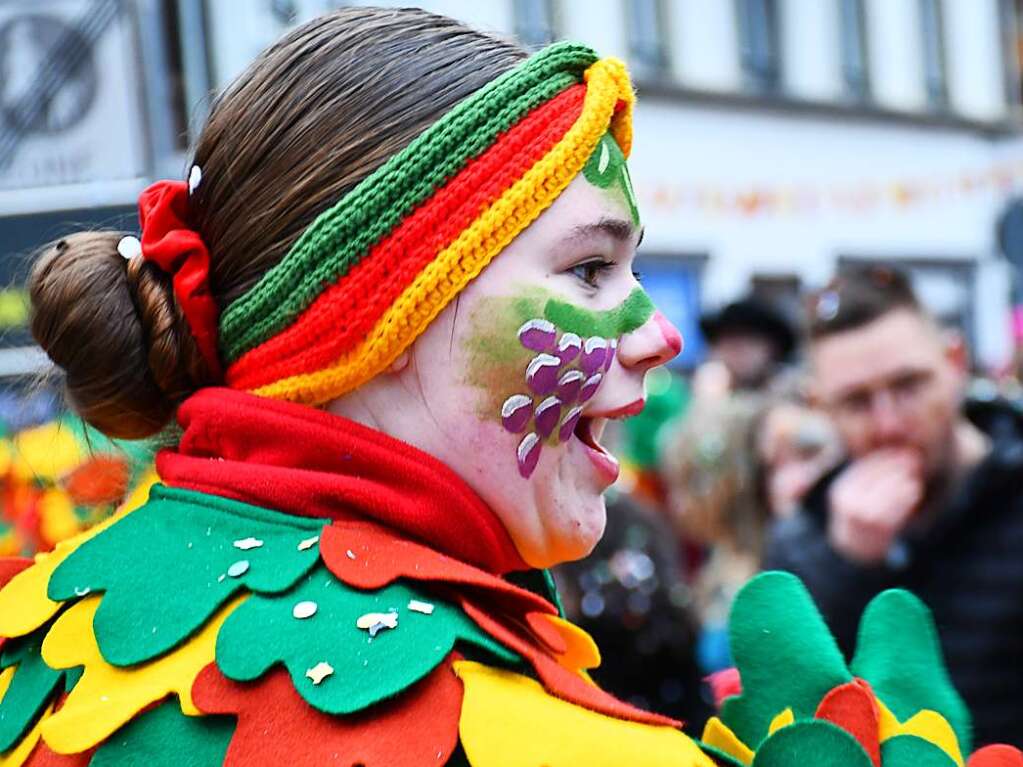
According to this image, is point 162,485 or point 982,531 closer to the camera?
point 162,485

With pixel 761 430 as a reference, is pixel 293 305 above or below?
above

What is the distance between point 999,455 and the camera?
3.61 m

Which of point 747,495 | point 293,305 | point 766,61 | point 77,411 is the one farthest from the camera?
point 766,61

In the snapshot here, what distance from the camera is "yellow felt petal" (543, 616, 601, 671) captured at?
1798 millimetres

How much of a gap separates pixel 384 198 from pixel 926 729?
2.78 feet

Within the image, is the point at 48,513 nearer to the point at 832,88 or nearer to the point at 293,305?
the point at 293,305

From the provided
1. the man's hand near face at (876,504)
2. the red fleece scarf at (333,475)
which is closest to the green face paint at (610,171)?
the red fleece scarf at (333,475)

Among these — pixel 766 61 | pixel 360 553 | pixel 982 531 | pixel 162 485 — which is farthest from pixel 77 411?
pixel 766 61

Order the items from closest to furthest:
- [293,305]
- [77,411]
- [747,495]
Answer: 1. [293,305]
2. [77,411]
3. [747,495]

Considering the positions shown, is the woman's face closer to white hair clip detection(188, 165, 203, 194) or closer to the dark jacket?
white hair clip detection(188, 165, 203, 194)

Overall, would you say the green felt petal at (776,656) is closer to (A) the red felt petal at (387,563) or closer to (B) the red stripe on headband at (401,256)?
(A) the red felt petal at (387,563)

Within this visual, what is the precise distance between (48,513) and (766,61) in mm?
13857

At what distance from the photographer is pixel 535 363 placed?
168 centimetres

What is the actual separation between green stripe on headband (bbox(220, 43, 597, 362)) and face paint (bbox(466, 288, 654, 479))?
146 mm
